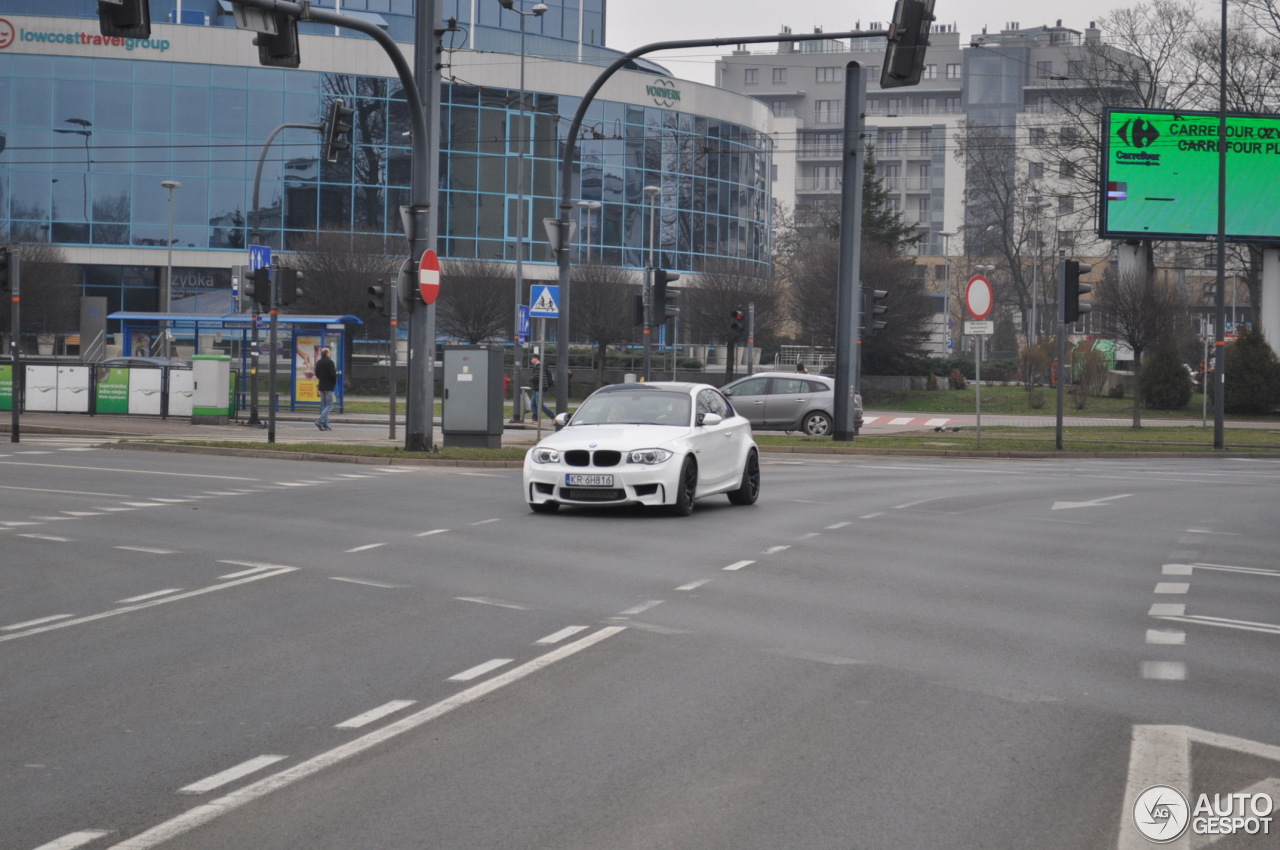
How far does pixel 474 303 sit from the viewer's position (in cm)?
6241

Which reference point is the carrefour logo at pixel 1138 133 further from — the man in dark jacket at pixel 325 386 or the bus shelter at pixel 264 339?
the man in dark jacket at pixel 325 386

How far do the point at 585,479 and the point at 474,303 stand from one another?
47.2 meters

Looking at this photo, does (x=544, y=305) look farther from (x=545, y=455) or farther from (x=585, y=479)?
(x=585, y=479)

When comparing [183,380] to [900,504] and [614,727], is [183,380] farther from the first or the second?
[614,727]

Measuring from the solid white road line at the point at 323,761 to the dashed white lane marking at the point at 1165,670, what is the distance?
10.1 feet

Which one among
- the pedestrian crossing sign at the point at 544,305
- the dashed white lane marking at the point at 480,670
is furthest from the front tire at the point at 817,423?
the dashed white lane marking at the point at 480,670

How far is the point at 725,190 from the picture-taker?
83188 mm

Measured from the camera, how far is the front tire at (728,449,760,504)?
1791 cm

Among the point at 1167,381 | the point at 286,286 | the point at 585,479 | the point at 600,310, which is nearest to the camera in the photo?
the point at 585,479

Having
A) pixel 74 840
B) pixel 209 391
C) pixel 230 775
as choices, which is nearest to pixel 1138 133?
pixel 209 391

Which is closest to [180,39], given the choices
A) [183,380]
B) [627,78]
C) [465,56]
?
[465,56]

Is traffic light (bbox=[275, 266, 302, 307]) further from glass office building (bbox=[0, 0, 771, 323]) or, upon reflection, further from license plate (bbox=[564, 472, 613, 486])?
glass office building (bbox=[0, 0, 771, 323])

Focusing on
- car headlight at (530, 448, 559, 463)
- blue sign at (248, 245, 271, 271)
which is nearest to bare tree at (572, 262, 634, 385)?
blue sign at (248, 245, 271, 271)

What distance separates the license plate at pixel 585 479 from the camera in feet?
52.2
